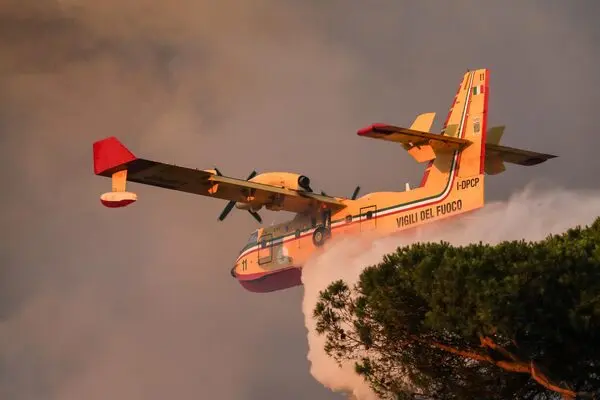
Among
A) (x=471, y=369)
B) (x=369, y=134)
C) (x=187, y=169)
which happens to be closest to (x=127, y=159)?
(x=187, y=169)

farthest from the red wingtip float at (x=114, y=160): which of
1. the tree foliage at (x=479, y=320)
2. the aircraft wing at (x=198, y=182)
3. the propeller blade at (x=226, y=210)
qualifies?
the tree foliage at (x=479, y=320)

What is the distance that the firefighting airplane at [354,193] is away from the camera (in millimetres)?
40219

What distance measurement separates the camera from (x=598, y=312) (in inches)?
1103

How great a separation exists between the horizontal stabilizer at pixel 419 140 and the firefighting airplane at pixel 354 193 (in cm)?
3

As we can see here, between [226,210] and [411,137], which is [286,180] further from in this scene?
[411,137]

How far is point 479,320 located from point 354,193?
736 inches

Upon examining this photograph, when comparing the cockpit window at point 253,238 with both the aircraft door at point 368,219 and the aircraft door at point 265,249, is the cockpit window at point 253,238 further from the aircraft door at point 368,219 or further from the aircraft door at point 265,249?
the aircraft door at point 368,219

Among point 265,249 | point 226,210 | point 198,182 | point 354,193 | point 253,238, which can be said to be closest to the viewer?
point 198,182

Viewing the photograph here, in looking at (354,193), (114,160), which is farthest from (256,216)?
(114,160)

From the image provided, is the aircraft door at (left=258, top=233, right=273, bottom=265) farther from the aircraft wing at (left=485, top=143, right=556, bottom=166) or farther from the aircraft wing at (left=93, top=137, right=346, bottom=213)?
the aircraft wing at (left=485, top=143, right=556, bottom=166)

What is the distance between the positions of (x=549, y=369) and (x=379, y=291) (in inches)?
173

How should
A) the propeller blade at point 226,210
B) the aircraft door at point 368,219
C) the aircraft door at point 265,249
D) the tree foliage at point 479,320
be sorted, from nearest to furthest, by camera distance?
1. the tree foliage at point 479,320
2. the aircraft door at point 368,219
3. the propeller blade at point 226,210
4. the aircraft door at point 265,249

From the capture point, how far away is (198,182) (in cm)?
4331

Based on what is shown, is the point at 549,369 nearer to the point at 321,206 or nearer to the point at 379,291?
the point at 379,291
